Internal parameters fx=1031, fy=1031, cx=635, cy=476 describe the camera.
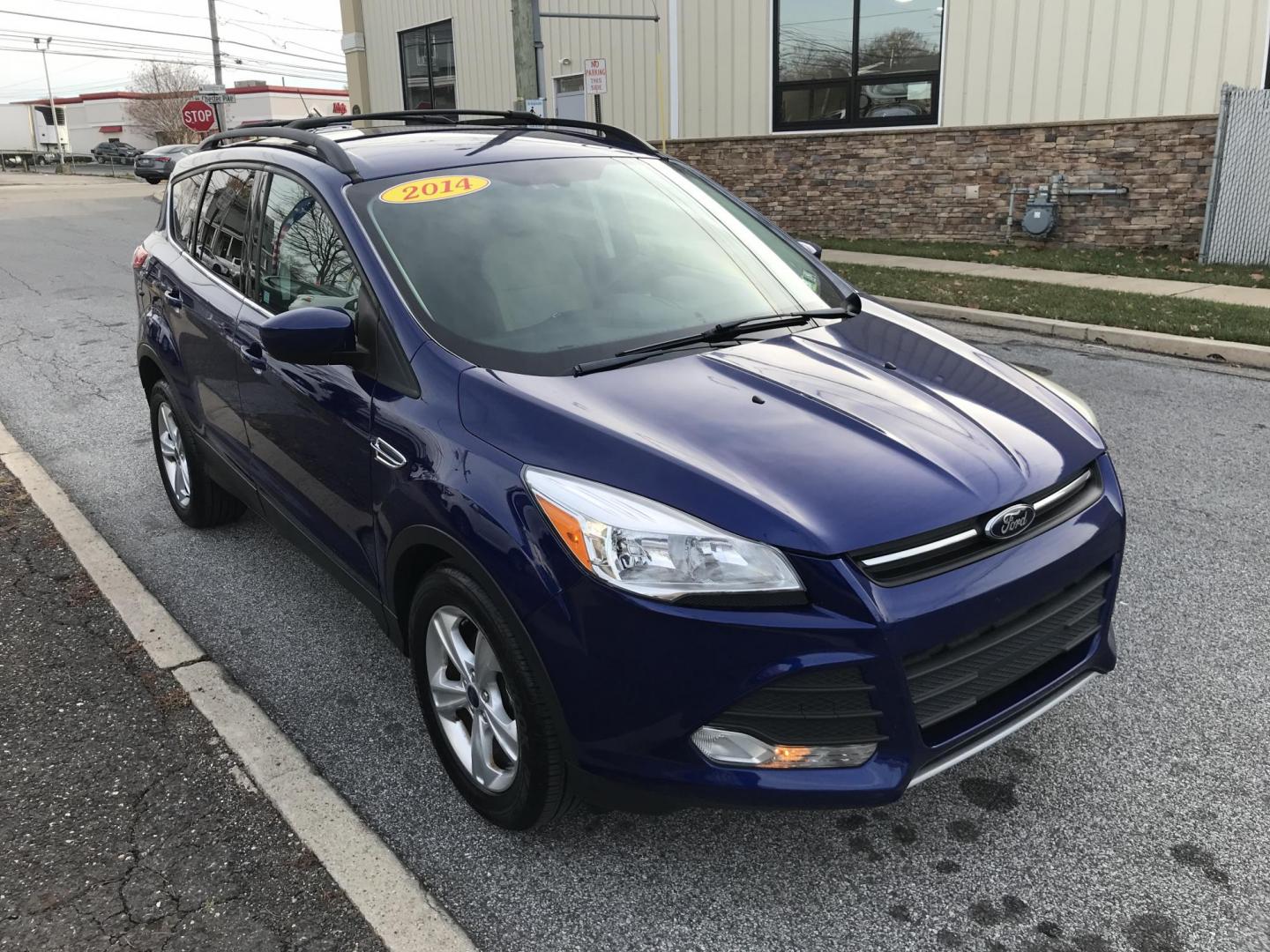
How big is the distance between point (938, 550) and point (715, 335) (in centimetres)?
110

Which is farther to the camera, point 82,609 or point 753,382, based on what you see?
point 82,609

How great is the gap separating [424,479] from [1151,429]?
16.1ft

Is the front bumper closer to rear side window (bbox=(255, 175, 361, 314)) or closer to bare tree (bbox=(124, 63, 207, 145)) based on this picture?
rear side window (bbox=(255, 175, 361, 314))

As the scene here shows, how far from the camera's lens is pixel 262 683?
141 inches

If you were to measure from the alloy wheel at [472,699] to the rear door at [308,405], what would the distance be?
40 centimetres

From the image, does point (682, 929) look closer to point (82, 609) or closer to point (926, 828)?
point (926, 828)

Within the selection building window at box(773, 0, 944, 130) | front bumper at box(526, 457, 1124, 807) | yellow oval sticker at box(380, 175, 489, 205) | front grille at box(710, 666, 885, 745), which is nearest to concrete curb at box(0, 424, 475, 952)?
front bumper at box(526, 457, 1124, 807)

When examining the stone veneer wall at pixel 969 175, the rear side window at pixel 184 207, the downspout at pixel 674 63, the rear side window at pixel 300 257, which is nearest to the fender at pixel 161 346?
the rear side window at pixel 184 207

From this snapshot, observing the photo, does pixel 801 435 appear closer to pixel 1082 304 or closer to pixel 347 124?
pixel 347 124

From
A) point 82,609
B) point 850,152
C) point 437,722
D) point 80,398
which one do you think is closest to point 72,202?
point 850,152

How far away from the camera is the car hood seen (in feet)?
7.45

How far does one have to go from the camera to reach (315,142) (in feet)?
11.7

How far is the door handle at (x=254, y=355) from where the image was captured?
3.59m

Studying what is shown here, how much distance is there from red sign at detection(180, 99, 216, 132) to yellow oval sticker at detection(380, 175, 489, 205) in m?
29.4
